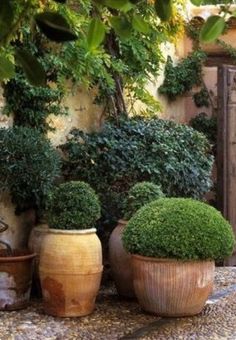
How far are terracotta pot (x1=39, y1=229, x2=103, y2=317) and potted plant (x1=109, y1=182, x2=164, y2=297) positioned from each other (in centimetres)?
47

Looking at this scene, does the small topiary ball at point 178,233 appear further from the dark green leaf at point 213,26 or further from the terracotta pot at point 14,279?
the dark green leaf at point 213,26

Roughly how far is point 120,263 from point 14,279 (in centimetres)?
87

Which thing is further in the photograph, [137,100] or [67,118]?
[137,100]

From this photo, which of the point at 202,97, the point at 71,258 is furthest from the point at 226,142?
A: the point at 71,258

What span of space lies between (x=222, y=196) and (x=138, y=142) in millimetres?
1841

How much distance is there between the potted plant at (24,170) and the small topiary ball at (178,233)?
740 millimetres

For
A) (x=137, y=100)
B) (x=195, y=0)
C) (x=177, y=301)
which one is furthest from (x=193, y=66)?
(x=195, y=0)

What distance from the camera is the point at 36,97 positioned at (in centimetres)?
555

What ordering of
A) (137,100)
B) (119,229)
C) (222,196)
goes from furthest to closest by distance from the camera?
(222,196) → (137,100) → (119,229)

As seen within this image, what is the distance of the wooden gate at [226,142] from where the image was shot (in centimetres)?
748

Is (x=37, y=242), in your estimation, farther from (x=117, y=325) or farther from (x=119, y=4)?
(x=119, y=4)

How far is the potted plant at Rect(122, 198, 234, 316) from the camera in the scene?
15.7 ft

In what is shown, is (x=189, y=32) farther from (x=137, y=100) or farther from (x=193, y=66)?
(x=137, y=100)

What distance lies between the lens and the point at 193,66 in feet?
27.1
